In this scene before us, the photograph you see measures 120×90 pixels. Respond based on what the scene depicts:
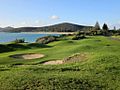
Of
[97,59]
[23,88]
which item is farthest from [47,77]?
[97,59]

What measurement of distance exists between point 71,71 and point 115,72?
2608mm

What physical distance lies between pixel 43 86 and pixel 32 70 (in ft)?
14.0

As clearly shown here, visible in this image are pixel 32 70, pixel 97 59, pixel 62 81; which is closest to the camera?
pixel 62 81

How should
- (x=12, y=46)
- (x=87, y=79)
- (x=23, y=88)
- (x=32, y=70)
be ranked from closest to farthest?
1. (x=23, y=88)
2. (x=87, y=79)
3. (x=32, y=70)
4. (x=12, y=46)

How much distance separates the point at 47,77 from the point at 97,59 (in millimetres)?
8017

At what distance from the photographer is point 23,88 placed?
13.2m

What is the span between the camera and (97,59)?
22234mm

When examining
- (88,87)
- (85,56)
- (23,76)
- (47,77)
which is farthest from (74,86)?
(85,56)

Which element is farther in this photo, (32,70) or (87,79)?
(32,70)

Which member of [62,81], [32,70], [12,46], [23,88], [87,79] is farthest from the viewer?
[12,46]

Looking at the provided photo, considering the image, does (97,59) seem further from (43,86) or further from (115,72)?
(43,86)

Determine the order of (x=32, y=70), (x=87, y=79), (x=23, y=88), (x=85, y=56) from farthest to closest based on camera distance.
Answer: (x=85, y=56)
(x=32, y=70)
(x=87, y=79)
(x=23, y=88)

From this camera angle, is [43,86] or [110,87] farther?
[110,87]

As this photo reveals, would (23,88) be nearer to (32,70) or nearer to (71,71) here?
(32,70)
